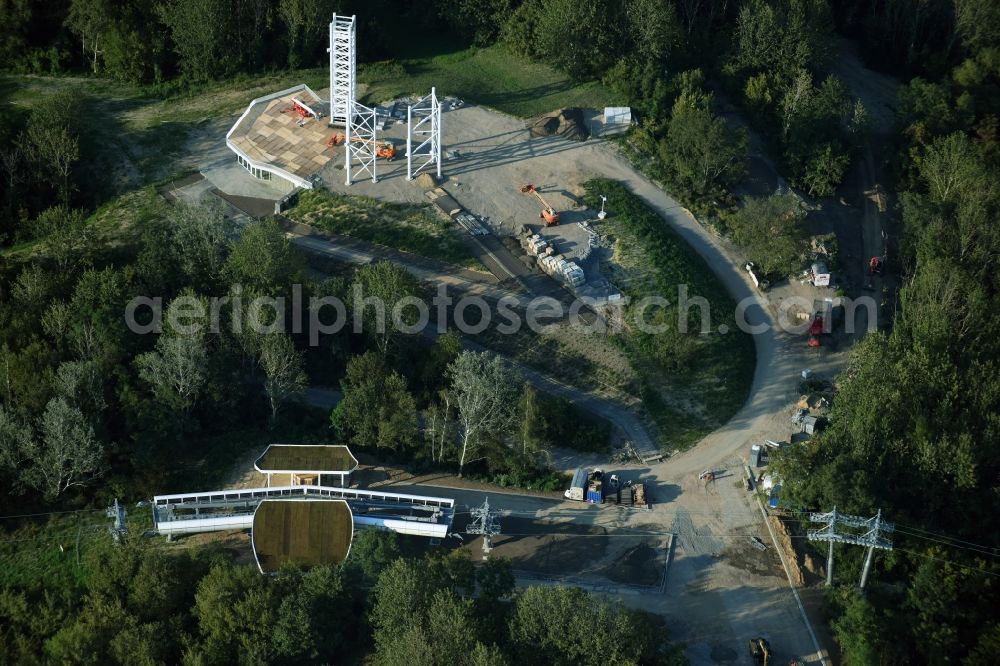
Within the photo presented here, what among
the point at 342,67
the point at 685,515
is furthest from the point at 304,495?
the point at 342,67

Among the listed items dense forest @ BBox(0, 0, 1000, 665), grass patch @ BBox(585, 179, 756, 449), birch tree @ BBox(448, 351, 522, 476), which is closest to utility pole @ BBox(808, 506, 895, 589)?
dense forest @ BBox(0, 0, 1000, 665)

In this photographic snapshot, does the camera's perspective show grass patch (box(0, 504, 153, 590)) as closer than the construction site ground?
No

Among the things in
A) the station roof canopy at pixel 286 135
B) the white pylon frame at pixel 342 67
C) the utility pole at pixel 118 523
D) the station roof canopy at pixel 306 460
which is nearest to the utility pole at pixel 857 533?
the station roof canopy at pixel 306 460

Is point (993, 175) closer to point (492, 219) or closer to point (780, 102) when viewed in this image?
point (780, 102)

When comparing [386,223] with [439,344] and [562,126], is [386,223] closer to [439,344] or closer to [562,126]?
[439,344]

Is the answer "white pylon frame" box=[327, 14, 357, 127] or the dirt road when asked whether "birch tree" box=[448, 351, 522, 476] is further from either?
"white pylon frame" box=[327, 14, 357, 127]

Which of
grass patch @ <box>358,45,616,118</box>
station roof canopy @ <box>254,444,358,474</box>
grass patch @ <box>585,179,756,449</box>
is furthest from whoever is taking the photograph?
grass patch @ <box>358,45,616,118</box>

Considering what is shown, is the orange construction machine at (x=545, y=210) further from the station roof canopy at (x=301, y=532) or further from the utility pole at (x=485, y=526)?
the station roof canopy at (x=301, y=532)
